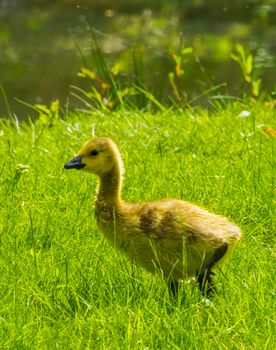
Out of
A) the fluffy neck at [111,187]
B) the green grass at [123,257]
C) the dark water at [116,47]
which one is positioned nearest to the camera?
the green grass at [123,257]

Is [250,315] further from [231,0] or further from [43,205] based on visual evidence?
[231,0]

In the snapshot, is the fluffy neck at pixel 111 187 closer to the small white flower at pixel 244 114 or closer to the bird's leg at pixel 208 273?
the bird's leg at pixel 208 273

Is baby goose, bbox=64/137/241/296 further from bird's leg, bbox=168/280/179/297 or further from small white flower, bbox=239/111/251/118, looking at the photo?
small white flower, bbox=239/111/251/118

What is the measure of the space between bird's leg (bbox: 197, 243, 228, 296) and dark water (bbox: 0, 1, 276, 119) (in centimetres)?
660

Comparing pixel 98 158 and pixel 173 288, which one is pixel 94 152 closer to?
pixel 98 158

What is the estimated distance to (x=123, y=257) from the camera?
14.9ft

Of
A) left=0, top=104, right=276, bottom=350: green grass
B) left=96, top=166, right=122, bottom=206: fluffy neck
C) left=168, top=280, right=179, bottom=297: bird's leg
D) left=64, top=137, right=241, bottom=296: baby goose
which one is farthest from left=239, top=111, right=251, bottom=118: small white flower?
left=168, top=280, right=179, bottom=297: bird's leg

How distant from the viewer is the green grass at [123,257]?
3803 mm

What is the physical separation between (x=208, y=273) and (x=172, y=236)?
22 centimetres

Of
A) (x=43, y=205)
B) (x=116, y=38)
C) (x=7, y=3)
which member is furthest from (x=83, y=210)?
(x=7, y=3)

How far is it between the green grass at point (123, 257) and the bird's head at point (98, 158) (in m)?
0.39

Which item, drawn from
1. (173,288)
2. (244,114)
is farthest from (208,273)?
(244,114)

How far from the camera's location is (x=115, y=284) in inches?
167

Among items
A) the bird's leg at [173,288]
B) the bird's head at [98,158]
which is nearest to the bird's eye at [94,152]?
the bird's head at [98,158]
